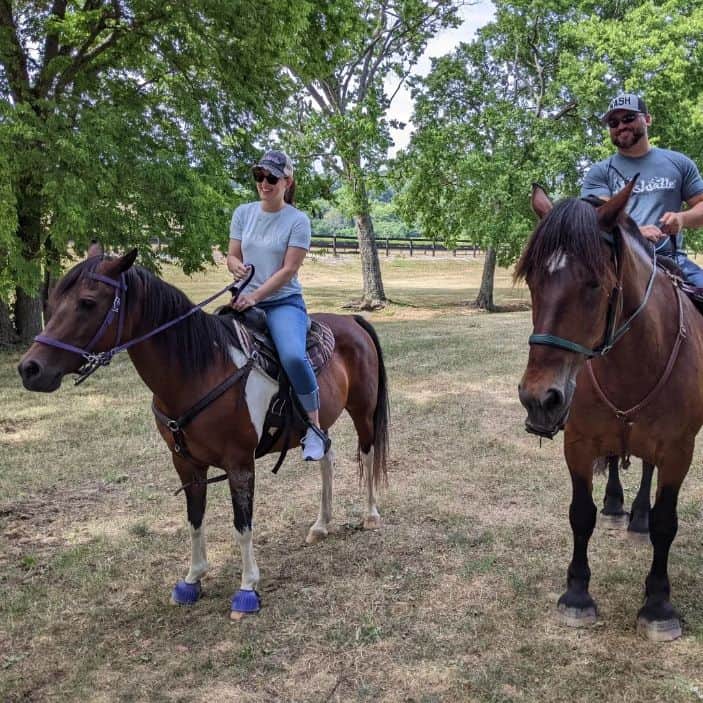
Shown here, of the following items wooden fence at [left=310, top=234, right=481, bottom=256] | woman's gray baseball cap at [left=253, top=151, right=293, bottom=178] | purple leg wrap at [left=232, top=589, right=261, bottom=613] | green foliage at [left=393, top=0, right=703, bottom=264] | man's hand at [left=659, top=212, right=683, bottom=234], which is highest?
green foliage at [left=393, top=0, right=703, bottom=264]

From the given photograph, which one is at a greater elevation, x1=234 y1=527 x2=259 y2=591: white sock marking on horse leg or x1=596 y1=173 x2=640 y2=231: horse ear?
x1=596 y1=173 x2=640 y2=231: horse ear

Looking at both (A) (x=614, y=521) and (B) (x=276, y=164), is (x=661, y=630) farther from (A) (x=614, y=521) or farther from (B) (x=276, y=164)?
(B) (x=276, y=164)

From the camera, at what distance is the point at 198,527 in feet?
12.2

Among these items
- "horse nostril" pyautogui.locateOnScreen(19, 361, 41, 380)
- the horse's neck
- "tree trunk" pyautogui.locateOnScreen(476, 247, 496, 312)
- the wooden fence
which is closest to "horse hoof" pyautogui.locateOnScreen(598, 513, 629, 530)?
the horse's neck

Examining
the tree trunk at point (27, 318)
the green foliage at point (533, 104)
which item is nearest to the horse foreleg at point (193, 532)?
the tree trunk at point (27, 318)

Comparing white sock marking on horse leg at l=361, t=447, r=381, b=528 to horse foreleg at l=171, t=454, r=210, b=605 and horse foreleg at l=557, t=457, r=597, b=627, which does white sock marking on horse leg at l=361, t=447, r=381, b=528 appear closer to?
horse foreleg at l=171, t=454, r=210, b=605

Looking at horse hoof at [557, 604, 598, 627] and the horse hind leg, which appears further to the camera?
the horse hind leg

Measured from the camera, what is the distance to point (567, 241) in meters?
2.36

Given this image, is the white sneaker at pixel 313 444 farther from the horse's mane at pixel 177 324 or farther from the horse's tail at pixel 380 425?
the horse's tail at pixel 380 425

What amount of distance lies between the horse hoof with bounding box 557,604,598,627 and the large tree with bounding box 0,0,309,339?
9.19 m

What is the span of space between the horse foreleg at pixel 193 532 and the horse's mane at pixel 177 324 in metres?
0.65

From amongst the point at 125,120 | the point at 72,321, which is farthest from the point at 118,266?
the point at 125,120

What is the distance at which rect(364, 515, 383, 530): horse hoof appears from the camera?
460 cm

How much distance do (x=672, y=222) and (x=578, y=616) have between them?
2226mm
